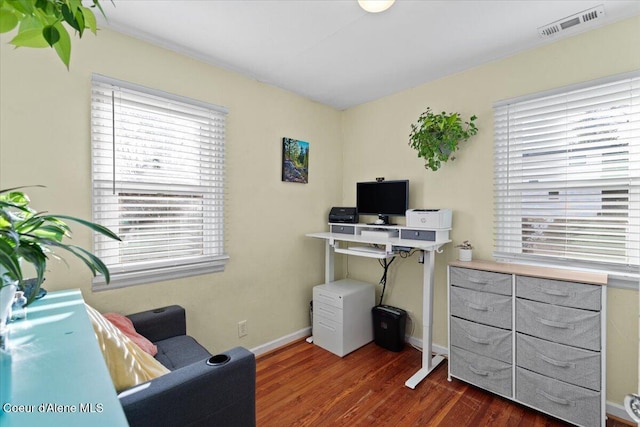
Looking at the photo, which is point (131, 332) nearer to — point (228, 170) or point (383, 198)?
point (228, 170)

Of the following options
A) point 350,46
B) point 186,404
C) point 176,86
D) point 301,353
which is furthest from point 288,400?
point 350,46

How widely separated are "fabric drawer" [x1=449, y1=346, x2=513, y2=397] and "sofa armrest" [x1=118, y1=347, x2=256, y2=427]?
1.61 metres

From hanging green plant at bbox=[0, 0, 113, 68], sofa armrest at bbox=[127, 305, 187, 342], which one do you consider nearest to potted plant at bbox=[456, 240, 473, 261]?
sofa armrest at bbox=[127, 305, 187, 342]

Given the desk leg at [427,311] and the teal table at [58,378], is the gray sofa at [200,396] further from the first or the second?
the desk leg at [427,311]

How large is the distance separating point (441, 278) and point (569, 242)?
→ 96cm

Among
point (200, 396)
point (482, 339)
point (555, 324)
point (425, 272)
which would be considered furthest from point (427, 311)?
point (200, 396)

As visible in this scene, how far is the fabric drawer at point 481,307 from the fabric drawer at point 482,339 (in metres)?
0.04

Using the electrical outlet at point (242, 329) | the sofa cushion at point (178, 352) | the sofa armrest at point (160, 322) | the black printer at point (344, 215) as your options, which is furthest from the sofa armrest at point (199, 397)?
the black printer at point (344, 215)

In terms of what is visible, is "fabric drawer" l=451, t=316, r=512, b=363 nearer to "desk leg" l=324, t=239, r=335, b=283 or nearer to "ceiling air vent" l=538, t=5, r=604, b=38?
"desk leg" l=324, t=239, r=335, b=283

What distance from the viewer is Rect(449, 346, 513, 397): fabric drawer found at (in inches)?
78.7

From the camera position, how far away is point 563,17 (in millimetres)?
1838

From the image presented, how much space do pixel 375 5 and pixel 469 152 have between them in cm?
143

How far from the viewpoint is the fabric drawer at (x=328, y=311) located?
269 cm

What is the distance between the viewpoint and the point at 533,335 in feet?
6.17
